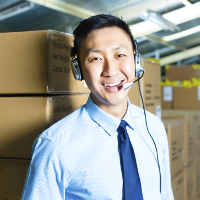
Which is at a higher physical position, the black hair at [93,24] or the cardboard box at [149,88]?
the black hair at [93,24]

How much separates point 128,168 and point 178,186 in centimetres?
159

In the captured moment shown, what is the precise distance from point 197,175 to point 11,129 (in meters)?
2.46

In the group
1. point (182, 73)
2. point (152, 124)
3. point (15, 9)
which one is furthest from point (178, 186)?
point (15, 9)

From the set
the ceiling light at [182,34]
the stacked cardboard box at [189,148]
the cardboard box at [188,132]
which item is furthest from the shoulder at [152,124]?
the ceiling light at [182,34]

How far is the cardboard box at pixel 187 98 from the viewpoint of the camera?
342cm

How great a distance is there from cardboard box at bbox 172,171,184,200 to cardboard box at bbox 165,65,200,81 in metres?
1.80

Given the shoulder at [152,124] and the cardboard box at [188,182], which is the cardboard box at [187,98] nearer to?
the cardboard box at [188,182]

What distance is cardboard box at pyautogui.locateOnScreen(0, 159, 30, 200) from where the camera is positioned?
39.7 inches

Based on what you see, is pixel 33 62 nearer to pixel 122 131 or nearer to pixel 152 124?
pixel 122 131

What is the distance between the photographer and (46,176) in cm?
69

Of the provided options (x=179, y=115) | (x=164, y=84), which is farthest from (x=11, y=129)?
(x=164, y=84)

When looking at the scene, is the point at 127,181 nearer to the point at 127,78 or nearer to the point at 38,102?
the point at 127,78

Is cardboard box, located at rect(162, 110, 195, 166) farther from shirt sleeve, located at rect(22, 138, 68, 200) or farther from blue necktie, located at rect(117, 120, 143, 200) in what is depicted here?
shirt sleeve, located at rect(22, 138, 68, 200)

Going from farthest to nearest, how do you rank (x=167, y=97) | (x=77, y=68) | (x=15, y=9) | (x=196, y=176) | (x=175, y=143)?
(x=167, y=97), (x=15, y=9), (x=196, y=176), (x=175, y=143), (x=77, y=68)
